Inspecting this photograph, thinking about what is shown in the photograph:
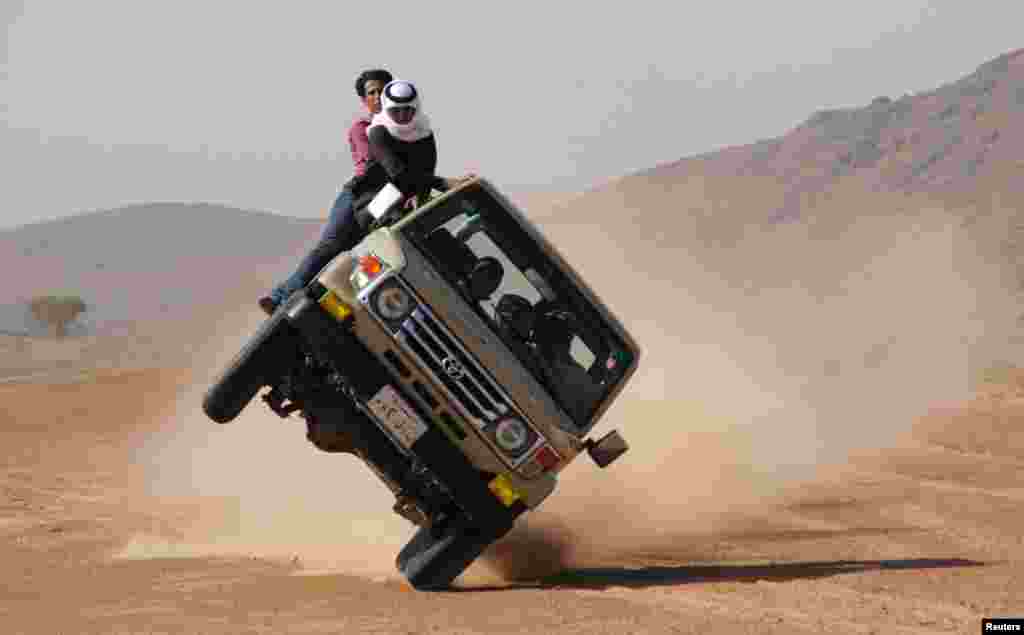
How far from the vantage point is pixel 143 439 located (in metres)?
22.4

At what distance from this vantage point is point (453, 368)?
29.0ft

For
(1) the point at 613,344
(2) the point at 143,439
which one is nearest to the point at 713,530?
(1) the point at 613,344

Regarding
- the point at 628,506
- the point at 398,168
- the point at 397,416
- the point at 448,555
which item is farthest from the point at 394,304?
the point at 628,506

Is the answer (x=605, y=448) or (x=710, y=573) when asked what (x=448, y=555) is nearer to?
(x=605, y=448)

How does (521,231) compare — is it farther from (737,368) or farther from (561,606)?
(737,368)

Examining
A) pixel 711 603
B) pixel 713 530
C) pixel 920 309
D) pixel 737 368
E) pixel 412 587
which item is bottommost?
pixel 920 309

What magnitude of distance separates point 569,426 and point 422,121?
6.51 ft

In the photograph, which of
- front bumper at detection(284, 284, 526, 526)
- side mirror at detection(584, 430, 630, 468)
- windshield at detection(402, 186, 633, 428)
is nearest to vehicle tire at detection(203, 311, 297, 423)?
front bumper at detection(284, 284, 526, 526)

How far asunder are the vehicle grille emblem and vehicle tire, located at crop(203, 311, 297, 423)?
938 millimetres

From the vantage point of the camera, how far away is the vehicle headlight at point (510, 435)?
28.9ft

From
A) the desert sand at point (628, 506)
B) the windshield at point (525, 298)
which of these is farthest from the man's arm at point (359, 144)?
the desert sand at point (628, 506)

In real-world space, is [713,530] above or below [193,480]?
below

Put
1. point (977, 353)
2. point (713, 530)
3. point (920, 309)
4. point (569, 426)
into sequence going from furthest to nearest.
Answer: point (920, 309), point (977, 353), point (713, 530), point (569, 426)

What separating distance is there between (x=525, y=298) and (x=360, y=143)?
1.47m
